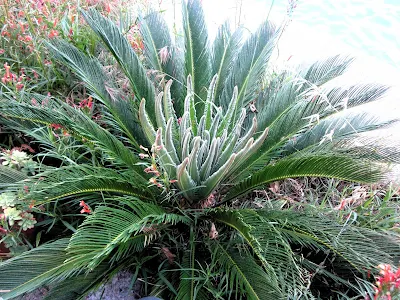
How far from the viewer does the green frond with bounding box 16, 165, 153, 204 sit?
1.49m

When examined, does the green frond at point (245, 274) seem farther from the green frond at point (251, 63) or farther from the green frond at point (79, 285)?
the green frond at point (251, 63)

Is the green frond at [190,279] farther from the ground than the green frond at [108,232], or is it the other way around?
the green frond at [108,232]

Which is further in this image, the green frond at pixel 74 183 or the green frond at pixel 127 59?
the green frond at pixel 127 59

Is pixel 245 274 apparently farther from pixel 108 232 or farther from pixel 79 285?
pixel 79 285

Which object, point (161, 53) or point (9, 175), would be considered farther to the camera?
point (161, 53)

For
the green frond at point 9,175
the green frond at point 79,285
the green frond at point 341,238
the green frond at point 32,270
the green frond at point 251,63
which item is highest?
the green frond at point 251,63

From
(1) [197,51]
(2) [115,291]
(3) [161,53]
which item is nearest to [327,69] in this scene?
(1) [197,51]

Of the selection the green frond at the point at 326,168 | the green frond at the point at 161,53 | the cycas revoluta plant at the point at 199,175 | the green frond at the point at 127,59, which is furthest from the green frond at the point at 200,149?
the green frond at the point at 161,53

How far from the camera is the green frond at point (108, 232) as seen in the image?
130 cm

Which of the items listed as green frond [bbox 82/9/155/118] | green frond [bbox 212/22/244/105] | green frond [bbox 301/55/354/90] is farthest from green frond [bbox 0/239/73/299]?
green frond [bbox 301/55/354/90]

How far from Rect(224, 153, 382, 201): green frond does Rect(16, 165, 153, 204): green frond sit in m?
0.63

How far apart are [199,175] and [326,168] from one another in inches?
22.8

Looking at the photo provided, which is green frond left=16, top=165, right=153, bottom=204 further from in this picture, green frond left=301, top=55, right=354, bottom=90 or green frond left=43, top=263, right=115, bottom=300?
green frond left=301, top=55, right=354, bottom=90

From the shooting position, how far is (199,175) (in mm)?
1795
